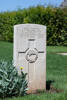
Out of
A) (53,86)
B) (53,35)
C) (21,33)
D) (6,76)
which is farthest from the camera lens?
(53,35)

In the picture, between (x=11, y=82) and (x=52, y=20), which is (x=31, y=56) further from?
(x=52, y=20)

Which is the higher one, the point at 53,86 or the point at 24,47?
the point at 24,47

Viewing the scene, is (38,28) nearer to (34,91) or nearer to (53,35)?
(34,91)

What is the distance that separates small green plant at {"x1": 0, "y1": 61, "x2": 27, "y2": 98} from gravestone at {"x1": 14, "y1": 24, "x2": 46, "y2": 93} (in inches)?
16.8

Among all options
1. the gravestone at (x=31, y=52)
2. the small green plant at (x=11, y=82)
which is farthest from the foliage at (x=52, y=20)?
the small green plant at (x=11, y=82)

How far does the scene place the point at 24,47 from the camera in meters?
6.98

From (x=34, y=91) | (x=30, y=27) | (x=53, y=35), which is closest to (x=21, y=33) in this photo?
(x=30, y=27)

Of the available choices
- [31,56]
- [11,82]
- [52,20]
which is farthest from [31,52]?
[52,20]

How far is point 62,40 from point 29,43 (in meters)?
15.9

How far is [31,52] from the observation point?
7.07m

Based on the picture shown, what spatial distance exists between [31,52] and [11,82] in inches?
39.9

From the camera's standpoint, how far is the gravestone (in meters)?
6.93

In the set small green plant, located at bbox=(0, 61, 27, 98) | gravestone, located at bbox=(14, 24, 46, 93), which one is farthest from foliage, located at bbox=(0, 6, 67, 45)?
small green plant, located at bbox=(0, 61, 27, 98)

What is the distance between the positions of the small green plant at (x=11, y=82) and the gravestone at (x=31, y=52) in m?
0.43
